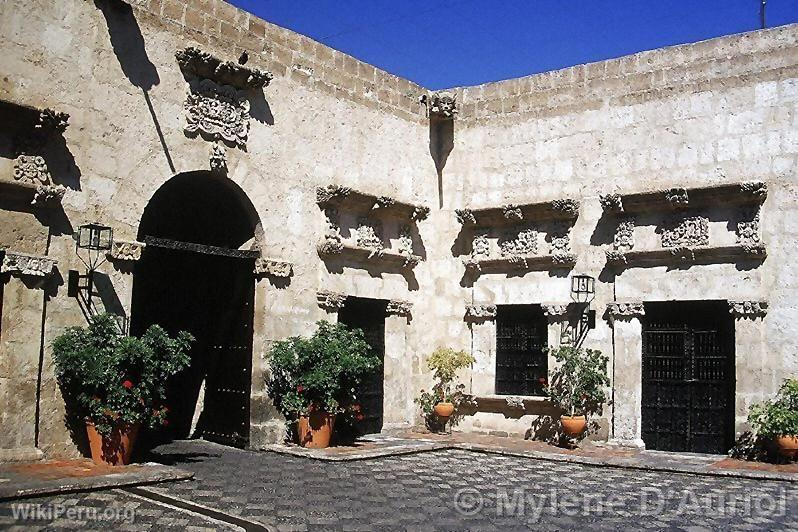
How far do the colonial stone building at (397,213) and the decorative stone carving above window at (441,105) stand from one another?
0.14ft

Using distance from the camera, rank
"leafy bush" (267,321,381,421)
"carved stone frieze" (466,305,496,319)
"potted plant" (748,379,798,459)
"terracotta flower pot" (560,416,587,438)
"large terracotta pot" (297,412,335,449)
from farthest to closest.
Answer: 1. "carved stone frieze" (466,305,496,319)
2. "terracotta flower pot" (560,416,587,438)
3. "large terracotta pot" (297,412,335,449)
4. "leafy bush" (267,321,381,421)
5. "potted plant" (748,379,798,459)

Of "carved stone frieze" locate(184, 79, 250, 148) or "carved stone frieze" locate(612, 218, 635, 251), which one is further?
"carved stone frieze" locate(612, 218, 635, 251)

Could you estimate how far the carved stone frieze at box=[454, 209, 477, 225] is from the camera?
476 inches

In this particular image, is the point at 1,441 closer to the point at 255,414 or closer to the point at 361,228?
the point at 255,414

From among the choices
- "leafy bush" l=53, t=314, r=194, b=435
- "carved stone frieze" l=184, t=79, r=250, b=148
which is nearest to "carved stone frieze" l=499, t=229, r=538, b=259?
"carved stone frieze" l=184, t=79, r=250, b=148

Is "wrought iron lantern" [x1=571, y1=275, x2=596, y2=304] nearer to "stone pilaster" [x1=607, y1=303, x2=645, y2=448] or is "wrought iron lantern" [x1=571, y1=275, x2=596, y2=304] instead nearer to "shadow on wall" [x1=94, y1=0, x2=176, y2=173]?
"stone pilaster" [x1=607, y1=303, x2=645, y2=448]

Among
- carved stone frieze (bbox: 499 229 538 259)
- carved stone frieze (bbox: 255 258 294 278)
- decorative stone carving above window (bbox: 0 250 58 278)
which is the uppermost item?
carved stone frieze (bbox: 499 229 538 259)

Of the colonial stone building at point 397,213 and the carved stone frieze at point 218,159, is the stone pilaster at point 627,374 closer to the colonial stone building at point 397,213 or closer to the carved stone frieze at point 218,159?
the colonial stone building at point 397,213

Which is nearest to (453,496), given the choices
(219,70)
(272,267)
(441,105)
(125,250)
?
(272,267)

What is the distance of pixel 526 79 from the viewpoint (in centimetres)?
1212

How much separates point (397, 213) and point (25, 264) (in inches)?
214

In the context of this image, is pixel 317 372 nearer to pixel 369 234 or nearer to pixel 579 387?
pixel 369 234

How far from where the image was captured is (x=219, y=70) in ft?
31.2

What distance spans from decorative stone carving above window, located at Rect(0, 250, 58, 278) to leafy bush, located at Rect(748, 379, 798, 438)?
792 centimetres
